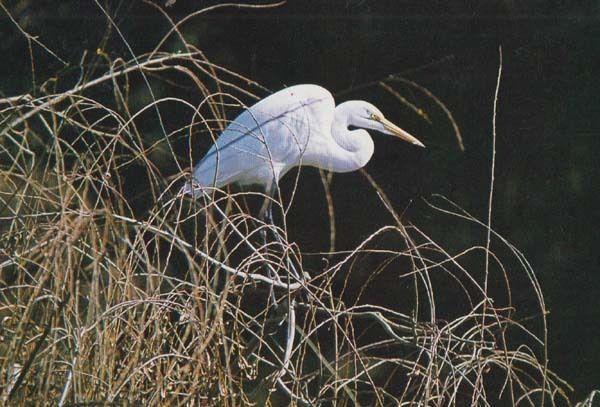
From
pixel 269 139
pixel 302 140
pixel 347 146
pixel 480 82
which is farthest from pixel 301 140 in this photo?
pixel 480 82

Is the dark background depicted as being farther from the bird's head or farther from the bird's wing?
the bird's wing

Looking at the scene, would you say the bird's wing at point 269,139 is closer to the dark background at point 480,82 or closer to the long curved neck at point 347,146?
the long curved neck at point 347,146

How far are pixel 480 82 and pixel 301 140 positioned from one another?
0.79 metres

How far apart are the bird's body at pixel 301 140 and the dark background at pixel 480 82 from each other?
0.56ft

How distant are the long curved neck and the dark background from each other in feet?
0.45

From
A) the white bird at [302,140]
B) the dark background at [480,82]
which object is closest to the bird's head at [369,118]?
the white bird at [302,140]

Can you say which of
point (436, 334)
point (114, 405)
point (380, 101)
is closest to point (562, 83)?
point (380, 101)

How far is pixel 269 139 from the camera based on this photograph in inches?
140

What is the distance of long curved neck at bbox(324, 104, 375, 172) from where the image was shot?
3.66 metres

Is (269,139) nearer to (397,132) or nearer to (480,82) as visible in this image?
(397,132)

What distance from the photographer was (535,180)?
3793 mm

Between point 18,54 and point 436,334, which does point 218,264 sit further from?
point 18,54

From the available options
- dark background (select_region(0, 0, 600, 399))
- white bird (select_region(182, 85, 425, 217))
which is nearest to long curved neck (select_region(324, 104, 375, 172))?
white bird (select_region(182, 85, 425, 217))

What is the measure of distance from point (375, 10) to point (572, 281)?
48.9 inches
